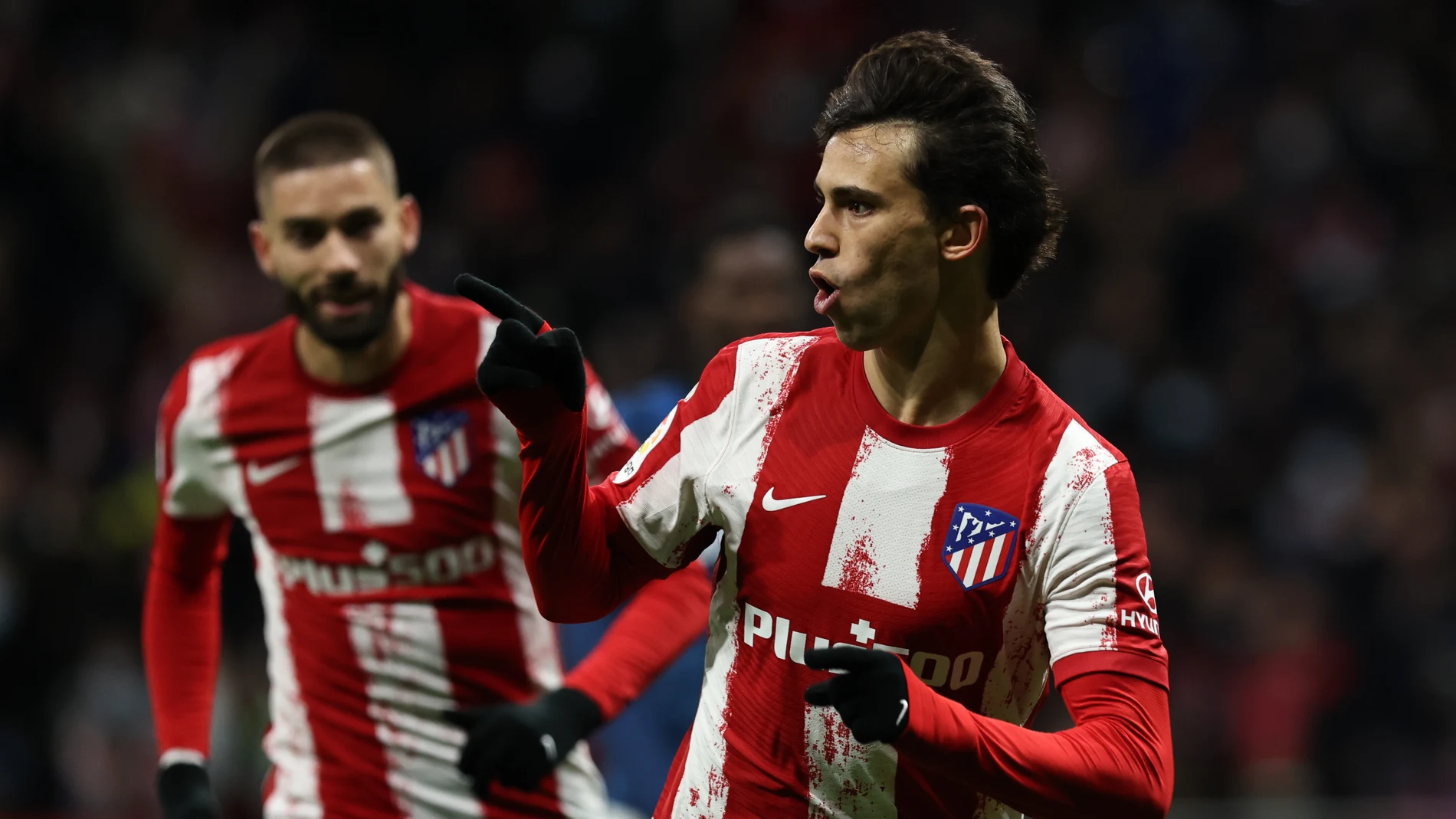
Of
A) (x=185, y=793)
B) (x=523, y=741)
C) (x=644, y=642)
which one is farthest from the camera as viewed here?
(x=185, y=793)

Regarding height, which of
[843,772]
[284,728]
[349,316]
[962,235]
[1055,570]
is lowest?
[284,728]

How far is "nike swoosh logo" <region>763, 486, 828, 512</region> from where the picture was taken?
2.62 m

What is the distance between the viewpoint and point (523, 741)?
3.27 m

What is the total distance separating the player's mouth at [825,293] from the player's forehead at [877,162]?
0.44ft

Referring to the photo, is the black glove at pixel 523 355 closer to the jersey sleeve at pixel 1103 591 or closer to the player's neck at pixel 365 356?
the jersey sleeve at pixel 1103 591

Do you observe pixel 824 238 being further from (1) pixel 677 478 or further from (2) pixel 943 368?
(1) pixel 677 478

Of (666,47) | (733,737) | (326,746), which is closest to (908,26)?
(666,47)

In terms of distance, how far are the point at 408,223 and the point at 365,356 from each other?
424mm

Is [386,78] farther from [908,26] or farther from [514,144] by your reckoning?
[908,26]

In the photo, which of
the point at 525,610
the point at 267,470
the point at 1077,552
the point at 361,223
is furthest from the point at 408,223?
the point at 1077,552

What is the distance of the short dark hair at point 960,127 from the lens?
250cm

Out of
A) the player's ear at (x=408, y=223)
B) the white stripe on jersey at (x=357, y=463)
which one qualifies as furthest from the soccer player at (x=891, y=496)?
the player's ear at (x=408, y=223)

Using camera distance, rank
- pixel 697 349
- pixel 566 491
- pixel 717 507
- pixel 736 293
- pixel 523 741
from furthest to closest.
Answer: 1. pixel 697 349
2. pixel 736 293
3. pixel 523 741
4. pixel 717 507
5. pixel 566 491

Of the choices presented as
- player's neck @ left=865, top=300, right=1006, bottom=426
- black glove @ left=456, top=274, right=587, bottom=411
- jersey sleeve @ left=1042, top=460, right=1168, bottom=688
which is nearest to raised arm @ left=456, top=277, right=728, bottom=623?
black glove @ left=456, top=274, right=587, bottom=411
